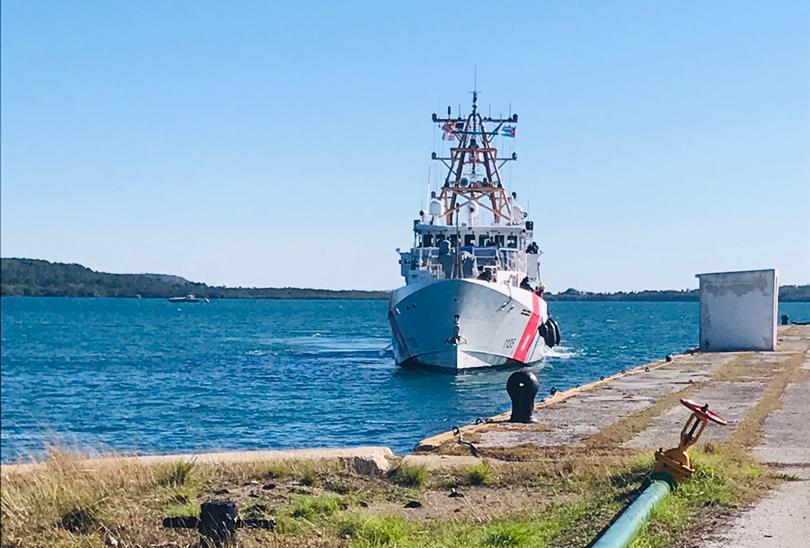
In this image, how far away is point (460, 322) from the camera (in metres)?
35.5

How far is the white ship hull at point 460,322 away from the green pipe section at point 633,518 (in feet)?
84.3

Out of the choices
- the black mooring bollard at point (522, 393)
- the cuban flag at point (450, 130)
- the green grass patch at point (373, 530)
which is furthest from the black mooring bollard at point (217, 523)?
the cuban flag at point (450, 130)

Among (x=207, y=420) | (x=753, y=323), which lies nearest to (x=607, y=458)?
(x=207, y=420)

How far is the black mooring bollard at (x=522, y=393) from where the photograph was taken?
15016 millimetres

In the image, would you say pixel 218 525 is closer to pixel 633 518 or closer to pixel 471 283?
pixel 633 518

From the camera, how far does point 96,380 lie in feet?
123

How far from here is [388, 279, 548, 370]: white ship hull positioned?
34.9m

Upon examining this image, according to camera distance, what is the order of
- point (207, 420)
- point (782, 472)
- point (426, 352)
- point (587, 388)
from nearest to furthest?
point (782, 472)
point (587, 388)
point (207, 420)
point (426, 352)

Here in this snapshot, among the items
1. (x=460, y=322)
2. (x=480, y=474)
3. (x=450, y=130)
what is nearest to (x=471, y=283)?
(x=460, y=322)

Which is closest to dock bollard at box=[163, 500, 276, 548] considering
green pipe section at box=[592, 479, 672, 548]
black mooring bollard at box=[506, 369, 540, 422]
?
green pipe section at box=[592, 479, 672, 548]

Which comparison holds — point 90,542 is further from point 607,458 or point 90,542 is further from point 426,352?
point 426,352

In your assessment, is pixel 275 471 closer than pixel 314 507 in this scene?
No

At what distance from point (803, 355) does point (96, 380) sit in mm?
23015

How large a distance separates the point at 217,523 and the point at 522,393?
7.76 metres
